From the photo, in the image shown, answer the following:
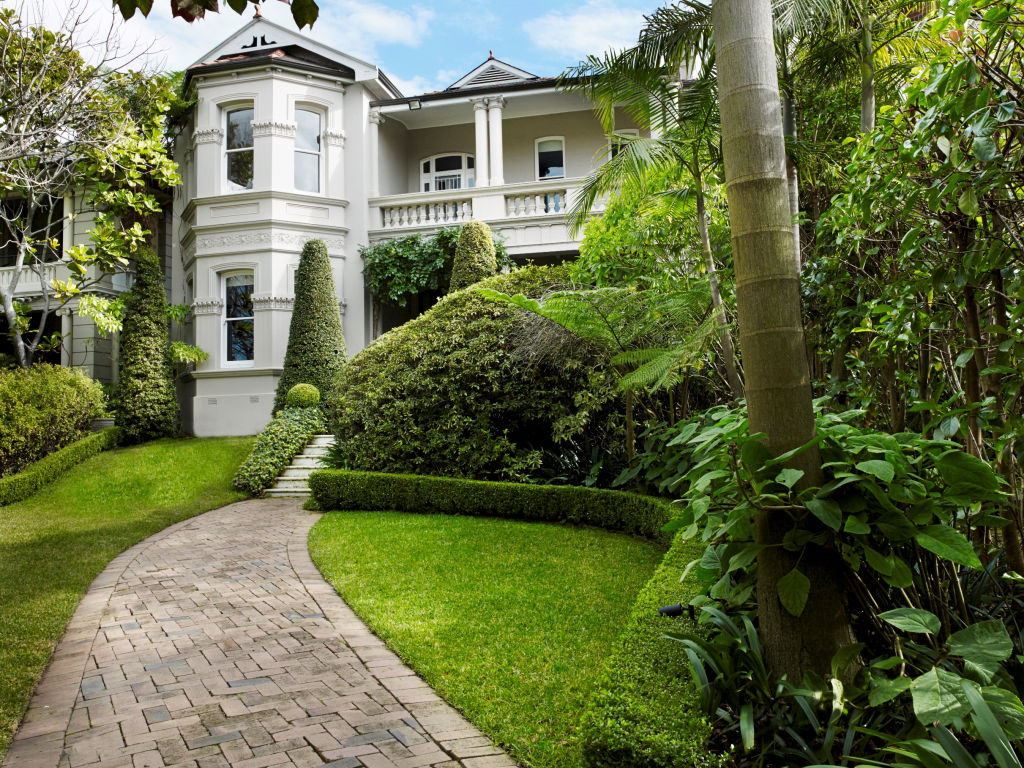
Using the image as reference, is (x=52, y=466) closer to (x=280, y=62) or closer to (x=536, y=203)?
(x=280, y=62)

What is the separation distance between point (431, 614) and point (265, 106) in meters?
14.5

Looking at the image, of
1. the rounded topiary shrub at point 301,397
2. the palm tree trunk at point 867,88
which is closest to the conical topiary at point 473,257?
the rounded topiary shrub at point 301,397

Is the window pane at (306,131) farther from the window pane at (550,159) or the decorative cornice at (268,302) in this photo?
the window pane at (550,159)

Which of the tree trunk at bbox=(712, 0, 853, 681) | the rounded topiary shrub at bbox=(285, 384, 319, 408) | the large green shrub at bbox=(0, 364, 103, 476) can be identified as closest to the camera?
the tree trunk at bbox=(712, 0, 853, 681)

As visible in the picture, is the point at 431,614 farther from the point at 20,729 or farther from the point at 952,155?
the point at 952,155

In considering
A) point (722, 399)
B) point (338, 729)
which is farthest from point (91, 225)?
point (338, 729)

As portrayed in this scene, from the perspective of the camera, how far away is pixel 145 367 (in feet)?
49.0

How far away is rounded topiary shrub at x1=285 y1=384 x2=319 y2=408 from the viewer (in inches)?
523

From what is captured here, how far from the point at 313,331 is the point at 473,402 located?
19.5 ft

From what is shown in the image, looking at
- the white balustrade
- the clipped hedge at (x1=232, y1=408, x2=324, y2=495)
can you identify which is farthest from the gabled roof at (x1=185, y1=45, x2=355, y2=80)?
the clipped hedge at (x1=232, y1=408, x2=324, y2=495)

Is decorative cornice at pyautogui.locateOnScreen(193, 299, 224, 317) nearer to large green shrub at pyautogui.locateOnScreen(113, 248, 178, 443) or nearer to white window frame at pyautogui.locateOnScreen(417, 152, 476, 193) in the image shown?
large green shrub at pyautogui.locateOnScreen(113, 248, 178, 443)

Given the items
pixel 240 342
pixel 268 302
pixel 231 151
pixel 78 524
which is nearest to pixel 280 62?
pixel 231 151

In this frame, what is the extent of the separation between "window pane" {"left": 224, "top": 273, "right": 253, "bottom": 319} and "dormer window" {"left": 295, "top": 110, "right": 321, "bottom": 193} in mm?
2552

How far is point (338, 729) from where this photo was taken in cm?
338
